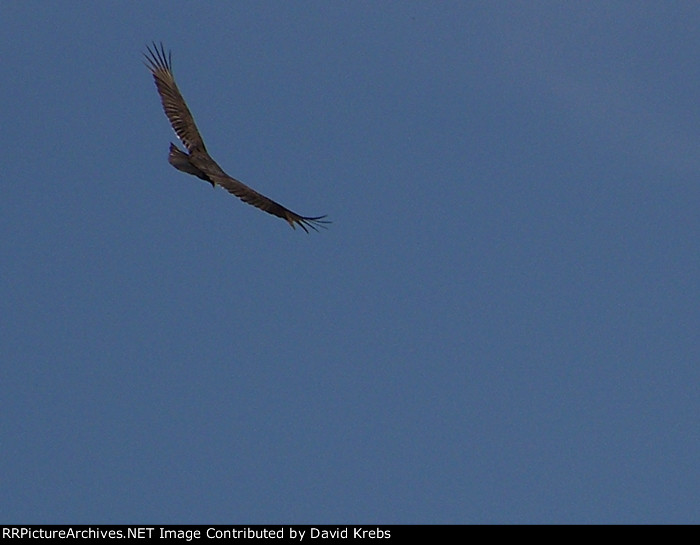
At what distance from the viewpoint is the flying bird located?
193 feet

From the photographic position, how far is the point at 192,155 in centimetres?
6562

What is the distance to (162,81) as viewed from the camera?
7294 cm

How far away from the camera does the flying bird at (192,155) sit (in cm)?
5893
